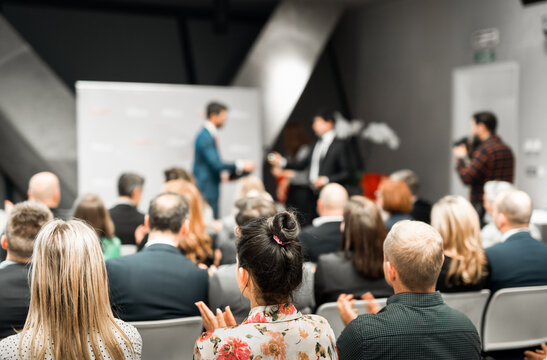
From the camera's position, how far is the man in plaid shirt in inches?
230

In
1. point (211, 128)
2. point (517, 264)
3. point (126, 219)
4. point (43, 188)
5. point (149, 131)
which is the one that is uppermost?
point (149, 131)

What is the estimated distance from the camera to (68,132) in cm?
785

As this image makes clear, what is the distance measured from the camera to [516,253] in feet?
10.00

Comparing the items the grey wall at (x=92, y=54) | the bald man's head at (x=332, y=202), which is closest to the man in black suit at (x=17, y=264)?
the bald man's head at (x=332, y=202)

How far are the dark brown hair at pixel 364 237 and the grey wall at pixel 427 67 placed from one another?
161 inches

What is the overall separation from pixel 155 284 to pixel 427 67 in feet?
22.0

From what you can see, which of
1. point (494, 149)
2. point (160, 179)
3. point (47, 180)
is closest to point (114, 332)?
point (47, 180)

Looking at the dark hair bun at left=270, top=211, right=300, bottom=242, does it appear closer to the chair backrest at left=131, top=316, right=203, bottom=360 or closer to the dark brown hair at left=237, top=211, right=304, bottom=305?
the dark brown hair at left=237, top=211, right=304, bottom=305

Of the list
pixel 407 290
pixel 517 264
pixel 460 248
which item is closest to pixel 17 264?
pixel 407 290

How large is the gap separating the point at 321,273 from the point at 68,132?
583cm

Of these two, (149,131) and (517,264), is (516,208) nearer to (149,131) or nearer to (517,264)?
(517,264)

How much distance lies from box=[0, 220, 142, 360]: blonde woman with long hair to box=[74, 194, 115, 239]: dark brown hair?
1.85 meters

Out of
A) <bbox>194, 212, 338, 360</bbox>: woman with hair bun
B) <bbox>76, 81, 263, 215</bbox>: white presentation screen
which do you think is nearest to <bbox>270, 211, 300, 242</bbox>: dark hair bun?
<bbox>194, 212, 338, 360</bbox>: woman with hair bun

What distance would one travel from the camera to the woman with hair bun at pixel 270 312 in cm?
168
